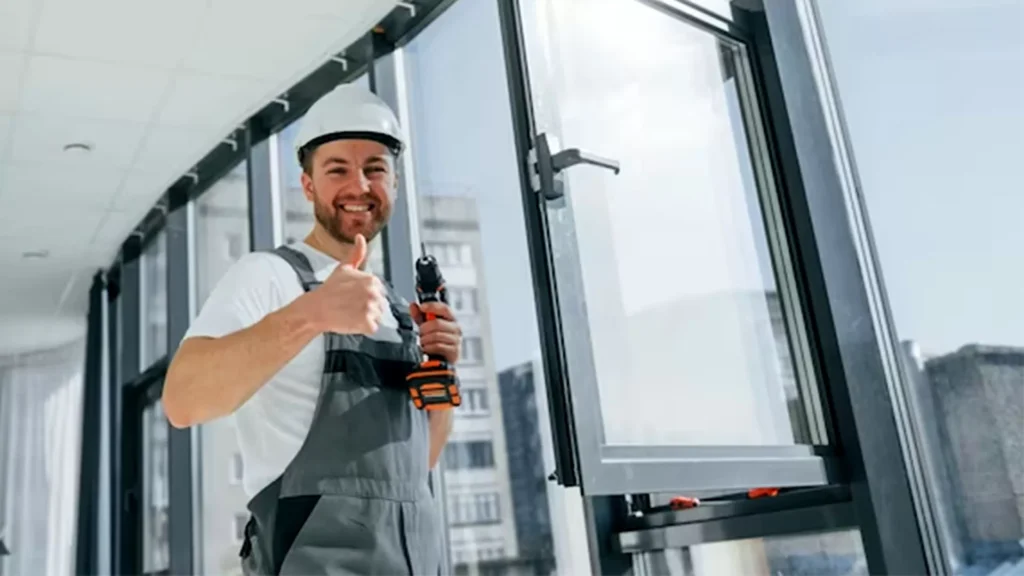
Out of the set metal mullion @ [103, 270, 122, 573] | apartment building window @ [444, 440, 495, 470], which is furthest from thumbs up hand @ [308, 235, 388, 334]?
metal mullion @ [103, 270, 122, 573]

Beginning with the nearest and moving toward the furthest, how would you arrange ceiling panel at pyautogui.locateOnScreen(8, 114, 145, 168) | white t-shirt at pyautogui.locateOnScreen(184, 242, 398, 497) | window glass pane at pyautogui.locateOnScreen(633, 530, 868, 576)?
white t-shirt at pyautogui.locateOnScreen(184, 242, 398, 497), window glass pane at pyautogui.locateOnScreen(633, 530, 868, 576), ceiling panel at pyautogui.locateOnScreen(8, 114, 145, 168)

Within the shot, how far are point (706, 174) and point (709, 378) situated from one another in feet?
1.66

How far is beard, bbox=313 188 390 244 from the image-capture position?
158 centimetres

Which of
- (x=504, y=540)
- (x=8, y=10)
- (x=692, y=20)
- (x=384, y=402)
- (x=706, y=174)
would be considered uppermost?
(x=8, y=10)

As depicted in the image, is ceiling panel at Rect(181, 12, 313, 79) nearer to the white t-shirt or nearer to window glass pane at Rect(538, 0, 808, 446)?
window glass pane at Rect(538, 0, 808, 446)

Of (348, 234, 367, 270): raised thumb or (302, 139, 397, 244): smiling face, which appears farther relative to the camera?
(302, 139, 397, 244): smiling face

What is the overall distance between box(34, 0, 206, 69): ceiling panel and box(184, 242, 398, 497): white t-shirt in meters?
1.78

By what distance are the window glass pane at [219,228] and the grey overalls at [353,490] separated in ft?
9.04

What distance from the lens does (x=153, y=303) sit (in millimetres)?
5168

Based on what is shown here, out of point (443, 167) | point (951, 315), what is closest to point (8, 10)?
point (443, 167)

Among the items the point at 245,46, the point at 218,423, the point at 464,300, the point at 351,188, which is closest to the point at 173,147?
the point at 245,46

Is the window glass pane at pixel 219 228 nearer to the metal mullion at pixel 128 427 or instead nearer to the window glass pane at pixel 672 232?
the metal mullion at pixel 128 427

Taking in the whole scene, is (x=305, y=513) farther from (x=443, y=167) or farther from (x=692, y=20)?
(x=443, y=167)

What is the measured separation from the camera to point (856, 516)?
1738mm
